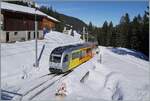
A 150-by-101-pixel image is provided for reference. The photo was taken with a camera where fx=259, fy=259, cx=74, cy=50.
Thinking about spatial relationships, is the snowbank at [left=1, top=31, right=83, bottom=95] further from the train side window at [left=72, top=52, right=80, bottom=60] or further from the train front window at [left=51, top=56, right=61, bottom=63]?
the train side window at [left=72, top=52, right=80, bottom=60]

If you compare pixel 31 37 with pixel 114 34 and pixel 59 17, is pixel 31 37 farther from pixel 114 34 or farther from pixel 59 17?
pixel 59 17

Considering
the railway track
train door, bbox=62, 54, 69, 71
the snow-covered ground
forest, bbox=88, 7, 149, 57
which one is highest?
forest, bbox=88, 7, 149, 57

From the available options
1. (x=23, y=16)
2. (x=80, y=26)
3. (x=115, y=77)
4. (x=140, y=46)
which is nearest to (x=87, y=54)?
(x=140, y=46)

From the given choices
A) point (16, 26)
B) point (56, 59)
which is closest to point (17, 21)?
point (16, 26)

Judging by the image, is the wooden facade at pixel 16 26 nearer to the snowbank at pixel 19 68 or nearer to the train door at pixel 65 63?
the snowbank at pixel 19 68

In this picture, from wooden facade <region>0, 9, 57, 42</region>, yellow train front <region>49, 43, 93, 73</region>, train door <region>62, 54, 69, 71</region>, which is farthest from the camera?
wooden facade <region>0, 9, 57, 42</region>

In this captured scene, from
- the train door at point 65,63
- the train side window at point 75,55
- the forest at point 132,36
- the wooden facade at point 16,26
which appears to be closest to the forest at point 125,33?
the forest at point 132,36

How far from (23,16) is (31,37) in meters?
5.15

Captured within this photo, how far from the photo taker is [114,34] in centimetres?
7269

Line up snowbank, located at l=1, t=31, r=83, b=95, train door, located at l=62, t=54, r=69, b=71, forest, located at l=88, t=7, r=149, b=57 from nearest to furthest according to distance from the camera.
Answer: snowbank, located at l=1, t=31, r=83, b=95
train door, located at l=62, t=54, r=69, b=71
forest, located at l=88, t=7, r=149, b=57

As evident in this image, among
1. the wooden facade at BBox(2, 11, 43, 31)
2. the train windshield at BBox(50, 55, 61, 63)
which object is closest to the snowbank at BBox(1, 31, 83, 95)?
the train windshield at BBox(50, 55, 61, 63)

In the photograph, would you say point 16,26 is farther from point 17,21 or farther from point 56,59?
point 56,59

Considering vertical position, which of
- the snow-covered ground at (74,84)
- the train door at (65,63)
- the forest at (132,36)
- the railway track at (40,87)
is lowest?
the railway track at (40,87)

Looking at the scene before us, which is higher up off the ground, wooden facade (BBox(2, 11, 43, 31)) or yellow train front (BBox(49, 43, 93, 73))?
wooden facade (BBox(2, 11, 43, 31))
